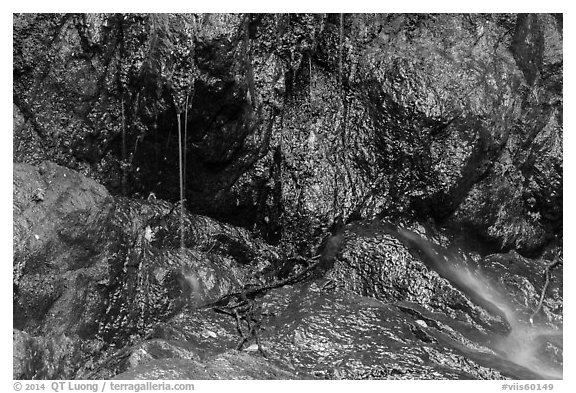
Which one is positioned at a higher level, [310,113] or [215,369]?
[310,113]

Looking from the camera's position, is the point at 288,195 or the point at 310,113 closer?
the point at 288,195

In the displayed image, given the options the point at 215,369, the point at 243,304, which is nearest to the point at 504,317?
the point at 243,304

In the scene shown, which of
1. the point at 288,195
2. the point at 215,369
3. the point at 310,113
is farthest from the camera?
the point at 310,113

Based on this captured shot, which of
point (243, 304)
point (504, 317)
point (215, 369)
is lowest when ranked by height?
point (215, 369)

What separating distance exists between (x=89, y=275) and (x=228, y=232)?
1651 millimetres

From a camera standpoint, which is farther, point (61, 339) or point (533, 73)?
point (533, 73)

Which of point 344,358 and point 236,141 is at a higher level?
point 236,141

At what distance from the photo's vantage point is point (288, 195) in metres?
6.16

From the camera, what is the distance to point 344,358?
433 cm

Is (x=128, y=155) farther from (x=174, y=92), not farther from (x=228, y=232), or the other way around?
(x=228, y=232)

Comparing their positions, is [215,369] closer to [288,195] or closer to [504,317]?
[288,195]

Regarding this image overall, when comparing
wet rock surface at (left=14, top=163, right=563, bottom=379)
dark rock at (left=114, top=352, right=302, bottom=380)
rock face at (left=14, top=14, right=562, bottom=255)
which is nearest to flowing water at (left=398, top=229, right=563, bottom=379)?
wet rock surface at (left=14, top=163, right=563, bottom=379)

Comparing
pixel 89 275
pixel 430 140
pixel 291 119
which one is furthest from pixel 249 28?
pixel 89 275

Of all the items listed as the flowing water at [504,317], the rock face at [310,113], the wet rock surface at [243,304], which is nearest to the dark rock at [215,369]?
the wet rock surface at [243,304]
